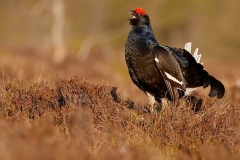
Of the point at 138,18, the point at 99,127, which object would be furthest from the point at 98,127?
the point at 138,18

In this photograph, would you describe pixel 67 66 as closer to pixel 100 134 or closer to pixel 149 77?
pixel 149 77

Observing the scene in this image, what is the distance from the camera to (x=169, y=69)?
5473 mm

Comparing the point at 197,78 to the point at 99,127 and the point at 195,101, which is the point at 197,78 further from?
the point at 99,127

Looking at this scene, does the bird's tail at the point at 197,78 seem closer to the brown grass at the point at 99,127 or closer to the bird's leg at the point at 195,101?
the bird's leg at the point at 195,101

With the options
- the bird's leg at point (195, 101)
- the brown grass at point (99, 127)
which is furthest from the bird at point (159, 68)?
the brown grass at point (99, 127)

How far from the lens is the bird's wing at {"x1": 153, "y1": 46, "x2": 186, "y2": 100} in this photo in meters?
5.40

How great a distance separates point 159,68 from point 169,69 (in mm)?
118

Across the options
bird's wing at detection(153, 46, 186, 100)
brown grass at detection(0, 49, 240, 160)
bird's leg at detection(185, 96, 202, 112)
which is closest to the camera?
brown grass at detection(0, 49, 240, 160)

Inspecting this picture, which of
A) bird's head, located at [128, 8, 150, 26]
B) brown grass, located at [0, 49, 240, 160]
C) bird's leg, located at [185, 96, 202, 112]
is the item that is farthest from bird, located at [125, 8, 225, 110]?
brown grass, located at [0, 49, 240, 160]

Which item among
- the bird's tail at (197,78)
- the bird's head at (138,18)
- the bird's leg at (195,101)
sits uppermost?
the bird's head at (138,18)

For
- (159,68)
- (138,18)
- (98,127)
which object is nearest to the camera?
(98,127)

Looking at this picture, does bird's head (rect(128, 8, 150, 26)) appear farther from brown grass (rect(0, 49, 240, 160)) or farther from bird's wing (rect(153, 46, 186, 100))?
brown grass (rect(0, 49, 240, 160))

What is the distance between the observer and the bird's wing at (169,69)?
540 cm

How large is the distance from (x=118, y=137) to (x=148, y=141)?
0.37 metres
